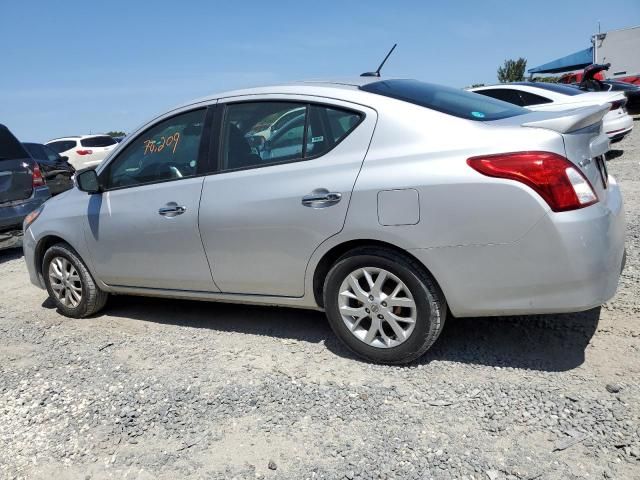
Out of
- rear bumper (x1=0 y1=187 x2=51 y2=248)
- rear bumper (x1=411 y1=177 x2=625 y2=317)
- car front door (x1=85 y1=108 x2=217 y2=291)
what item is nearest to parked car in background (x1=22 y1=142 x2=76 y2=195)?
rear bumper (x1=0 y1=187 x2=51 y2=248)

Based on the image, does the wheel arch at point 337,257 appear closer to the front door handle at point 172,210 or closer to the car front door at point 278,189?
the car front door at point 278,189

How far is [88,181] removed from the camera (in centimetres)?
433

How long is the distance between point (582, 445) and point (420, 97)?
2.04m

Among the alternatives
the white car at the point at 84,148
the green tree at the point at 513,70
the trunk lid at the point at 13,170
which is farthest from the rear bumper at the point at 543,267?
the green tree at the point at 513,70

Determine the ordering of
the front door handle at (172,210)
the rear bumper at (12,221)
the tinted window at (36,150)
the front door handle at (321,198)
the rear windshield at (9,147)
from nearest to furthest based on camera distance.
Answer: the front door handle at (321,198) < the front door handle at (172,210) < the rear bumper at (12,221) < the rear windshield at (9,147) < the tinted window at (36,150)

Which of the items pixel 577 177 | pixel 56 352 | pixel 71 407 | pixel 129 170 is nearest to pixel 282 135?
pixel 129 170

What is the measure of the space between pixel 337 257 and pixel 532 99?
292 inches

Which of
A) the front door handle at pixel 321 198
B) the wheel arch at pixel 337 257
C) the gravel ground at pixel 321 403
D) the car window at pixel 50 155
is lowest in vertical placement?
the gravel ground at pixel 321 403

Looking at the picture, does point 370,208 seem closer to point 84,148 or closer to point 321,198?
point 321,198

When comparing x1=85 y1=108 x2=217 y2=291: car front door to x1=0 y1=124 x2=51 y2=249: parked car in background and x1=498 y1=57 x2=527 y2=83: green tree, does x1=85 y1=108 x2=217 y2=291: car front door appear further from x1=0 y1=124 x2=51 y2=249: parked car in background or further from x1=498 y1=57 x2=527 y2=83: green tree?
→ x1=498 y1=57 x2=527 y2=83: green tree

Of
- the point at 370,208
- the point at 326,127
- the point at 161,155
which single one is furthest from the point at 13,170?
the point at 370,208

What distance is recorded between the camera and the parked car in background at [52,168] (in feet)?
37.4

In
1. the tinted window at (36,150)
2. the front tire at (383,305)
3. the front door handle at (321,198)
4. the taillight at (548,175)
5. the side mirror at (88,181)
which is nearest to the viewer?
the taillight at (548,175)

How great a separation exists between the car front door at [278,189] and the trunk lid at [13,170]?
15.2ft
